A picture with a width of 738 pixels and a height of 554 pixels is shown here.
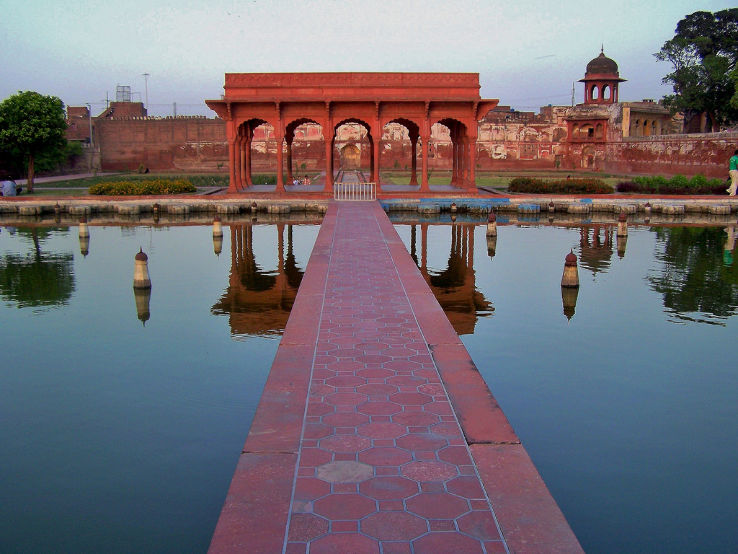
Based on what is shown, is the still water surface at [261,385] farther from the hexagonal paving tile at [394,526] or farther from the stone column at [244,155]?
the stone column at [244,155]

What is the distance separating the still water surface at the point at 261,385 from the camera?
A: 4.17 meters

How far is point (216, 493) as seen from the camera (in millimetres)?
4363

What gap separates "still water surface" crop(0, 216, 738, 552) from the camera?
417cm

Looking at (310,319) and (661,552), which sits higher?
(310,319)

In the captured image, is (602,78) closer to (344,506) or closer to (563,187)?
(563,187)

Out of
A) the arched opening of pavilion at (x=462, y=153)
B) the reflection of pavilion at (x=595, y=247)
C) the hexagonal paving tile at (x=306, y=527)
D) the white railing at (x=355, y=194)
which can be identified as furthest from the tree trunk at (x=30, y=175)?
the hexagonal paving tile at (x=306, y=527)

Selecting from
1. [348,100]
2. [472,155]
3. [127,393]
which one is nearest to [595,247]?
[472,155]

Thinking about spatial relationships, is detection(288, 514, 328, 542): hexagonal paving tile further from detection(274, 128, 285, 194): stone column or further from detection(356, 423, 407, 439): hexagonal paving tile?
detection(274, 128, 285, 194): stone column

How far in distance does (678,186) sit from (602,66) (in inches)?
869

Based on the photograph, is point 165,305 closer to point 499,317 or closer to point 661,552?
point 499,317

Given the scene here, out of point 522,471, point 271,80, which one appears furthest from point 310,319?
point 271,80

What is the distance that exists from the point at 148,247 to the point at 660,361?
11.1 meters

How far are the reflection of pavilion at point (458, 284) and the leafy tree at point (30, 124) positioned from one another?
54.6ft

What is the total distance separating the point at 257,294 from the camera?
34.1ft
